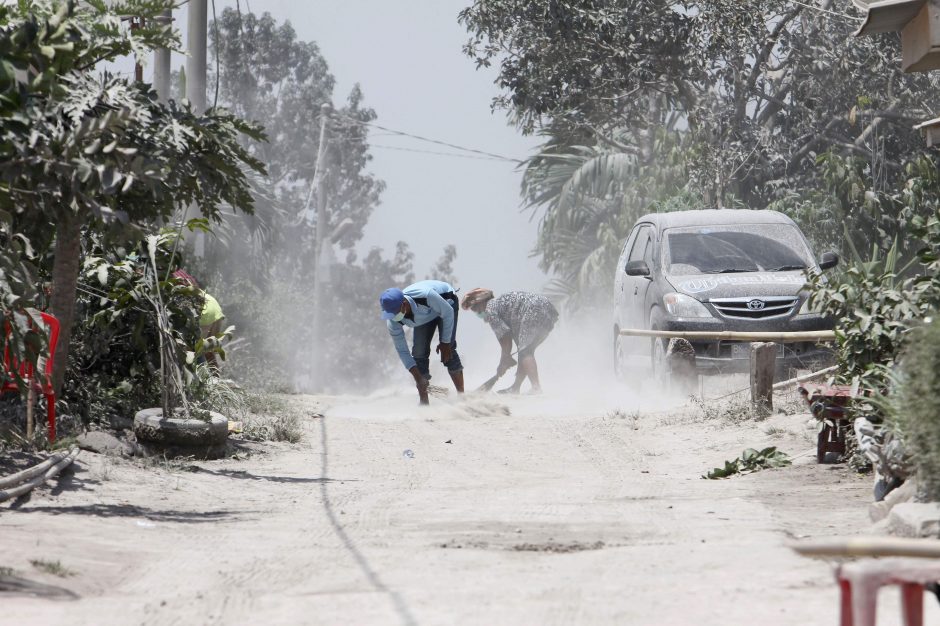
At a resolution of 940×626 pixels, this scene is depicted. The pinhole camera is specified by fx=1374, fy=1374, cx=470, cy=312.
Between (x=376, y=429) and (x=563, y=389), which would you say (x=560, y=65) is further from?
(x=376, y=429)

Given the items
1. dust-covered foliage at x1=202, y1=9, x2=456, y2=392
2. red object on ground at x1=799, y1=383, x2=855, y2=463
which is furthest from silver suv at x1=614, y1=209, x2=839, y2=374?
dust-covered foliage at x1=202, y1=9, x2=456, y2=392

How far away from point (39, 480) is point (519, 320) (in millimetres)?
10892

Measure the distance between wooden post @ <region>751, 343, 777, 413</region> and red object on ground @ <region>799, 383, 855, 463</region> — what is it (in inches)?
90.4

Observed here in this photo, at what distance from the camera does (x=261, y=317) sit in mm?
35094

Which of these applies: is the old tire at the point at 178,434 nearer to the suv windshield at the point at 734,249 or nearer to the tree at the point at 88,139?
the tree at the point at 88,139

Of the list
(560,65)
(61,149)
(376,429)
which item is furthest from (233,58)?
(61,149)

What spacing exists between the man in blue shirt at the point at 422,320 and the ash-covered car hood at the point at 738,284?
2.56 m

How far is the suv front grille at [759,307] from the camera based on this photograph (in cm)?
1420

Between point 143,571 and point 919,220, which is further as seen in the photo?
point 919,220

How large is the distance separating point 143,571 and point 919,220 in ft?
17.2

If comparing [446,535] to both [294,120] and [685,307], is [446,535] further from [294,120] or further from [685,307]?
[294,120]

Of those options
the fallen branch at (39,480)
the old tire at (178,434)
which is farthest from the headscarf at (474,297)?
the fallen branch at (39,480)

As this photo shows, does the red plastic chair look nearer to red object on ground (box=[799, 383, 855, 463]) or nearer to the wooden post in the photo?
red object on ground (box=[799, 383, 855, 463])

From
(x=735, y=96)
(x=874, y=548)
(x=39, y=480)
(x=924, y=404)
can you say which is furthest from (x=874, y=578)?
(x=735, y=96)
